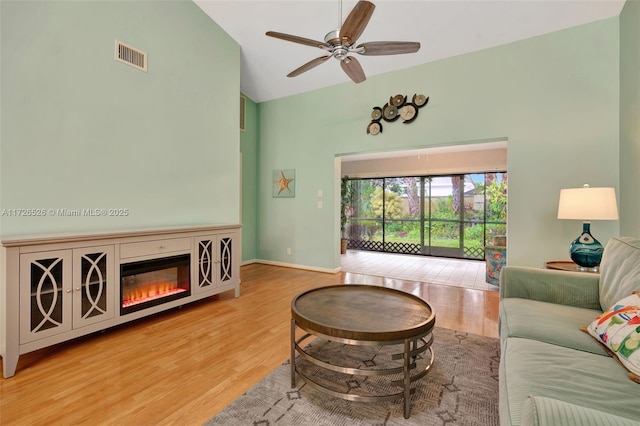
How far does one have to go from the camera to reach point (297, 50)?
4188 mm

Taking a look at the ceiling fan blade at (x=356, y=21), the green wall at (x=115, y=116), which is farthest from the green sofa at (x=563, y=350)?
the green wall at (x=115, y=116)

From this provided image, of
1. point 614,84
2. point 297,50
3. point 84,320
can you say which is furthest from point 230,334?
point 614,84

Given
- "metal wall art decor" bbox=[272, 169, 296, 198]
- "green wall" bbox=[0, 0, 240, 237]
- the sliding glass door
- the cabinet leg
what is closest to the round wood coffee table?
the cabinet leg

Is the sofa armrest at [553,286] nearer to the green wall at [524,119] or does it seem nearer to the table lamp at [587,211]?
the table lamp at [587,211]

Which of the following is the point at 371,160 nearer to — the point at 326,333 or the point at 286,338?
the point at 286,338

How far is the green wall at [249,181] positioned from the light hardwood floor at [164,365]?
214 centimetres

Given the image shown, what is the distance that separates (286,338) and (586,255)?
2.72 m

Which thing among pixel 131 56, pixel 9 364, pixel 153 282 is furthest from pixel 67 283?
pixel 131 56

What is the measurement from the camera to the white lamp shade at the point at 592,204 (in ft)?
8.11

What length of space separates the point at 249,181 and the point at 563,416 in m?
5.23

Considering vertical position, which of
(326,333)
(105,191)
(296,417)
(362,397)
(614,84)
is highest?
(614,84)

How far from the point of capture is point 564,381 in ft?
3.59

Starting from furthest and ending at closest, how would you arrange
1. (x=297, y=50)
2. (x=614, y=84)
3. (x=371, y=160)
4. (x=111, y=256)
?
(x=371, y=160)
(x=297, y=50)
(x=614, y=84)
(x=111, y=256)

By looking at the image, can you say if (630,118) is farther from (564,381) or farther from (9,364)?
(9,364)
